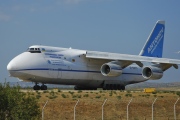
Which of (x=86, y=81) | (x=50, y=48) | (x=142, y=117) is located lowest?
(x=142, y=117)

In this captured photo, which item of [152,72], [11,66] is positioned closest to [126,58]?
[152,72]

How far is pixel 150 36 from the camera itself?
58.5 metres

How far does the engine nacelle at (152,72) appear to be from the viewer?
154 ft

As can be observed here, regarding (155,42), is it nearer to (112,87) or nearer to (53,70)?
(112,87)

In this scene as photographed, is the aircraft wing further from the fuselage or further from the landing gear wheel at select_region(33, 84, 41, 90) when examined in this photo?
the landing gear wheel at select_region(33, 84, 41, 90)

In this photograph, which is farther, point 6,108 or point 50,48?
point 50,48

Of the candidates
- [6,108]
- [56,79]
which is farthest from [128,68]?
[6,108]

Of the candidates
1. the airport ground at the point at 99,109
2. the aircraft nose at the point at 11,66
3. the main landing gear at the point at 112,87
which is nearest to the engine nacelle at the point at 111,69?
the main landing gear at the point at 112,87

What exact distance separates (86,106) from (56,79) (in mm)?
14416

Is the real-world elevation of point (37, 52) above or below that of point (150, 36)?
below

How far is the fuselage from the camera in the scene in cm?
4200

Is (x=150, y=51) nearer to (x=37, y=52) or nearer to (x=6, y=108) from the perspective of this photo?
(x=37, y=52)

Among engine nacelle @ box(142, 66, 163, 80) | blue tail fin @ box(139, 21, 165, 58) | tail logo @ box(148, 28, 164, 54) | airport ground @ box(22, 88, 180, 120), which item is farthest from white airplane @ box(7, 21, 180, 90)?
airport ground @ box(22, 88, 180, 120)

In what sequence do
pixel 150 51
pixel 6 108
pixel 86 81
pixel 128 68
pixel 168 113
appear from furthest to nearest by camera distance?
1. pixel 150 51
2. pixel 128 68
3. pixel 86 81
4. pixel 168 113
5. pixel 6 108
